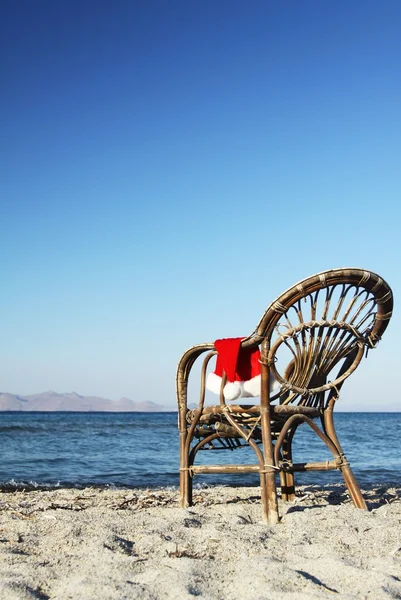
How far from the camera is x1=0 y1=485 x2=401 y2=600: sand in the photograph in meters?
2.47

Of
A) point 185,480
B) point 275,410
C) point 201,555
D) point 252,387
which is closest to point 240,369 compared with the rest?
point 252,387

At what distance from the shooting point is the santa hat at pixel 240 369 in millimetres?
4488

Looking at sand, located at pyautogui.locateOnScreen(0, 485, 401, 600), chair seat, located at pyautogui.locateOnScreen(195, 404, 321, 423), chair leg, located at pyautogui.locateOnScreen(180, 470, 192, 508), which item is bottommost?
sand, located at pyautogui.locateOnScreen(0, 485, 401, 600)

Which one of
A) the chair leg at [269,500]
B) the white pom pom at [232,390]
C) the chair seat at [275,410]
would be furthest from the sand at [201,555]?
the white pom pom at [232,390]

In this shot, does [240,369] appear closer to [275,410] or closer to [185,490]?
[275,410]

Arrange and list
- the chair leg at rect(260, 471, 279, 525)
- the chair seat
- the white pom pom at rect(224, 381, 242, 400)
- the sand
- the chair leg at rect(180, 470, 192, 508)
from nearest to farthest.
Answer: the sand < the chair leg at rect(260, 471, 279, 525) < the chair seat < the white pom pom at rect(224, 381, 242, 400) < the chair leg at rect(180, 470, 192, 508)

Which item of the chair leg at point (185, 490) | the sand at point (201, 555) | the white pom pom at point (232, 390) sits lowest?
the sand at point (201, 555)

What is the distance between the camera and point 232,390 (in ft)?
14.9

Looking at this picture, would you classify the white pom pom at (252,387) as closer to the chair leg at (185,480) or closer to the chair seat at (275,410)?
the chair seat at (275,410)

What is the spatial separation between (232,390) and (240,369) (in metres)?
0.17

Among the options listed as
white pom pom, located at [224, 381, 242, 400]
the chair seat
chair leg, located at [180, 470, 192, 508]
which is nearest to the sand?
chair leg, located at [180, 470, 192, 508]

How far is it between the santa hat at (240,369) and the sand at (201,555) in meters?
0.91

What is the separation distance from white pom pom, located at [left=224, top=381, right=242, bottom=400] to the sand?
2.86ft

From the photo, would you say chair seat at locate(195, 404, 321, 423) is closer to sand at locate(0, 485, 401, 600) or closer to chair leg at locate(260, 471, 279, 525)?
A: chair leg at locate(260, 471, 279, 525)
